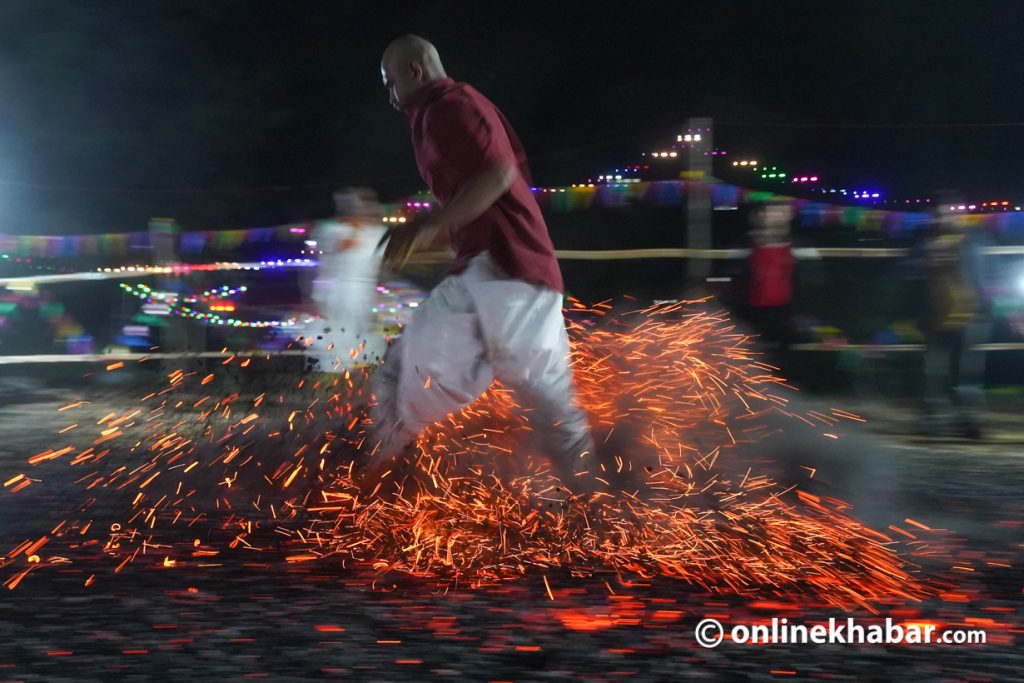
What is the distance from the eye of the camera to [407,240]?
3.17 m

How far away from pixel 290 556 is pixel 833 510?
2094 mm

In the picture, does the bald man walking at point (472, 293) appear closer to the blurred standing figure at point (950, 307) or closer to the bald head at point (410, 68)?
the bald head at point (410, 68)

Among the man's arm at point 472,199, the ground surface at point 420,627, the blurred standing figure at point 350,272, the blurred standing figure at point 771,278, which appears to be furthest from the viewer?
the blurred standing figure at point 350,272

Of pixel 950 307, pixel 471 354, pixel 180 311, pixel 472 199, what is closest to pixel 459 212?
pixel 472 199

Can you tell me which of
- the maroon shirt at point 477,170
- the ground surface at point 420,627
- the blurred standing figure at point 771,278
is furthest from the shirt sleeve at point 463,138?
the blurred standing figure at point 771,278

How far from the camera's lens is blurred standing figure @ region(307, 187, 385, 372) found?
7.80 m

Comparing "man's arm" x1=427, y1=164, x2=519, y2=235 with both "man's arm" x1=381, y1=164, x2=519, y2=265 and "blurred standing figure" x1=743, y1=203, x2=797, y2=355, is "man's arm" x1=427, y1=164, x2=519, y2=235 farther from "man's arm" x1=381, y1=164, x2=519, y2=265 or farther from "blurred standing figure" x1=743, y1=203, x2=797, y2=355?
"blurred standing figure" x1=743, y1=203, x2=797, y2=355

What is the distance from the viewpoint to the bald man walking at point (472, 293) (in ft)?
10.5

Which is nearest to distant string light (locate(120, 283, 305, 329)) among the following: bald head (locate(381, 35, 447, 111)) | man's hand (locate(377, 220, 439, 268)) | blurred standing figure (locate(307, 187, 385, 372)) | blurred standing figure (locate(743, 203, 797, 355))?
blurred standing figure (locate(307, 187, 385, 372))

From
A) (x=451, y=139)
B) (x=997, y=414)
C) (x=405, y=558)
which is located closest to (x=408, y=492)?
(x=405, y=558)

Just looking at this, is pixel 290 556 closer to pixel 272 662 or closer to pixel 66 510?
pixel 272 662

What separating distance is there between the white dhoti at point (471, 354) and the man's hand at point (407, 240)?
18cm

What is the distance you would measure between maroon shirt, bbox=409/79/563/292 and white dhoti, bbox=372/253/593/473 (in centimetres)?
6

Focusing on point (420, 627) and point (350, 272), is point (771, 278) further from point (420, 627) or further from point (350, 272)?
point (420, 627)
